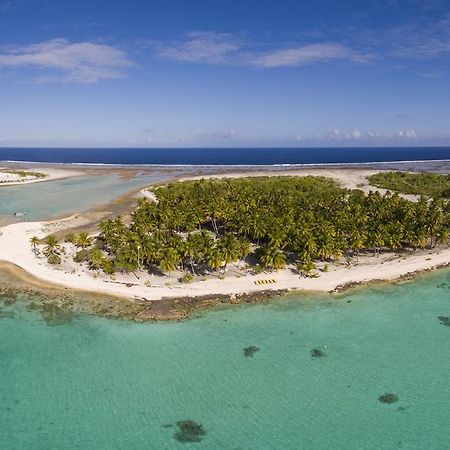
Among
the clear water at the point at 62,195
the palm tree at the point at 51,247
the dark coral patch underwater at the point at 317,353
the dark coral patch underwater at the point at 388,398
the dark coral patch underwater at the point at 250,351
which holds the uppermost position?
the clear water at the point at 62,195

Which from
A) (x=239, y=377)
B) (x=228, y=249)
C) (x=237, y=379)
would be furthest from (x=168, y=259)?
(x=237, y=379)

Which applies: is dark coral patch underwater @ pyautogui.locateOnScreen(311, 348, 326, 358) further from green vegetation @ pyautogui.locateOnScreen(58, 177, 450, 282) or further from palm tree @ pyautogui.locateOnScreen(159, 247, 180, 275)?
palm tree @ pyautogui.locateOnScreen(159, 247, 180, 275)

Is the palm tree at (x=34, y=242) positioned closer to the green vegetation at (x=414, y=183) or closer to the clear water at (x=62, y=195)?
the clear water at (x=62, y=195)

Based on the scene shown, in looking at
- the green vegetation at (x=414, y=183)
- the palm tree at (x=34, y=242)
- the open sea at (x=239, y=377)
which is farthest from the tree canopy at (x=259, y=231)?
the green vegetation at (x=414, y=183)

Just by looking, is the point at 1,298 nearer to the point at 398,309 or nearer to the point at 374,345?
the point at 374,345

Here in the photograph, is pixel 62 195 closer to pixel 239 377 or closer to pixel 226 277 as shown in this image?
pixel 226 277

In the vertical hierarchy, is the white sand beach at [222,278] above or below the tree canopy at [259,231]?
below
